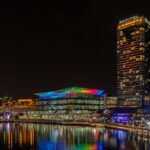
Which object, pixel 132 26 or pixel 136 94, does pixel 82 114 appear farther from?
pixel 132 26

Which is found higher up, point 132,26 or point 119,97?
point 132,26

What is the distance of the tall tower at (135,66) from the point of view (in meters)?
186

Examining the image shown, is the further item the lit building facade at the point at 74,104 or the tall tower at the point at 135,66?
the lit building facade at the point at 74,104

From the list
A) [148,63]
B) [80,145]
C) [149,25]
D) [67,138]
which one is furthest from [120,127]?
[149,25]

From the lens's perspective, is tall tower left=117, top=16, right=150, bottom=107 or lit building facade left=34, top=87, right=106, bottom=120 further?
lit building facade left=34, top=87, right=106, bottom=120

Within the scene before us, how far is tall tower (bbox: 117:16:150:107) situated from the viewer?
611ft

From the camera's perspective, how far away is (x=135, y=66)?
623 ft

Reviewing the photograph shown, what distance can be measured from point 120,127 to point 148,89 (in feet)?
252

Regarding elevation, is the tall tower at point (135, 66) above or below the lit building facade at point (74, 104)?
above

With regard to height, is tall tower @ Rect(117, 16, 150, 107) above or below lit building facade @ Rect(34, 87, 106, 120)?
above

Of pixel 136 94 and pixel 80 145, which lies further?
pixel 136 94

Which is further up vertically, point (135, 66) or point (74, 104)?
point (135, 66)

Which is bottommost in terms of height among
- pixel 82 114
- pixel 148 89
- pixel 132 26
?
pixel 82 114

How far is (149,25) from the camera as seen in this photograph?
199375mm
